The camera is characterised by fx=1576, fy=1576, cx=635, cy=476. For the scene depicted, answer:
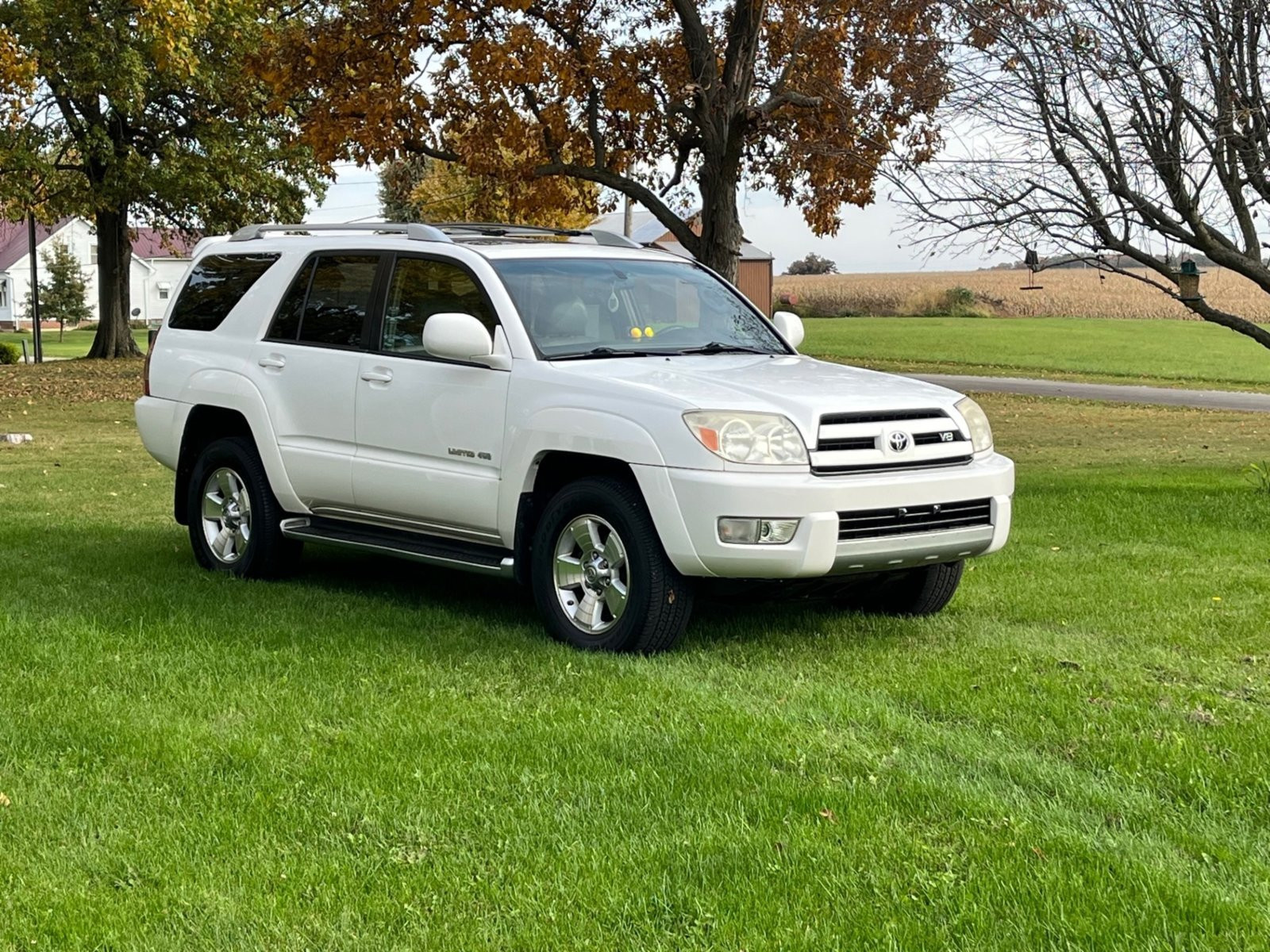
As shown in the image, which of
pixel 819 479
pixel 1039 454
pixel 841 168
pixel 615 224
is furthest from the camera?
pixel 615 224

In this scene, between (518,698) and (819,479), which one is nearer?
(518,698)

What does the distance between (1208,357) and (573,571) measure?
40350 mm

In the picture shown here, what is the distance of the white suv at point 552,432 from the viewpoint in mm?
6688

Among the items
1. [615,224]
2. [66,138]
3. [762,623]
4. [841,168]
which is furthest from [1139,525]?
[615,224]

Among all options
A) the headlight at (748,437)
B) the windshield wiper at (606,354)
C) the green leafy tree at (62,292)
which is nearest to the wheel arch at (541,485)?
the windshield wiper at (606,354)

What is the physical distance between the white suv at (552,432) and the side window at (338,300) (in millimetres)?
13

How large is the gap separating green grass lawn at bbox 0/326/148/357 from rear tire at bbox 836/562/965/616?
4195 cm

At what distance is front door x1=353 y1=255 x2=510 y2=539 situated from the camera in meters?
7.48

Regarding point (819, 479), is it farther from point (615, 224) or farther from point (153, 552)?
point (615, 224)

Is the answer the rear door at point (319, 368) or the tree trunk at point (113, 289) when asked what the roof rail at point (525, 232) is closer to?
the rear door at point (319, 368)

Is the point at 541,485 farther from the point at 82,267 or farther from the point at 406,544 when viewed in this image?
the point at 82,267

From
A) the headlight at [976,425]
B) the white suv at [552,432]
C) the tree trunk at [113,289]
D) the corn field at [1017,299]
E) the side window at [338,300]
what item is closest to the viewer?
the white suv at [552,432]

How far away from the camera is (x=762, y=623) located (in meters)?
7.74

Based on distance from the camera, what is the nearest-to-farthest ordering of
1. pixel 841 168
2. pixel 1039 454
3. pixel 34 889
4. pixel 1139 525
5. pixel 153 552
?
pixel 34 889
pixel 153 552
pixel 1139 525
pixel 1039 454
pixel 841 168
